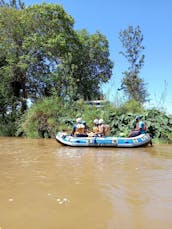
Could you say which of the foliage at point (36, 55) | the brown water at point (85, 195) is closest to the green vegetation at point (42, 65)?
the foliage at point (36, 55)

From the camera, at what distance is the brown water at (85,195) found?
487 centimetres

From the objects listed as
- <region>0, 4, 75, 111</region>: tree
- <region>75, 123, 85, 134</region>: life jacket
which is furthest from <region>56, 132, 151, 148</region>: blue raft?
<region>0, 4, 75, 111</region>: tree

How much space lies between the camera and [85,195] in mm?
6324

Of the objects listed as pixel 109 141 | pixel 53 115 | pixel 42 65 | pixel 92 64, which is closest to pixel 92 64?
pixel 92 64

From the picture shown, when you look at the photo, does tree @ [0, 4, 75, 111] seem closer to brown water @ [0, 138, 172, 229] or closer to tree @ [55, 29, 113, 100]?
tree @ [55, 29, 113, 100]

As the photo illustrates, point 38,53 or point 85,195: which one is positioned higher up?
point 38,53

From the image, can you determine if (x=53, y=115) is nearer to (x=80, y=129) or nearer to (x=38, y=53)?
(x=80, y=129)

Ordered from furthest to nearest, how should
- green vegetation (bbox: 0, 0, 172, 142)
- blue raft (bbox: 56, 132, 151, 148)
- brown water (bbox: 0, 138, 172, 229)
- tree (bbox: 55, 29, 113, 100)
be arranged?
1. tree (bbox: 55, 29, 113, 100)
2. green vegetation (bbox: 0, 0, 172, 142)
3. blue raft (bbox: 56, 132, 151, 148)
4. brown water (bbox: 0, 138, 172, 229)

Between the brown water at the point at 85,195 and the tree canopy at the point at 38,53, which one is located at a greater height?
the tree canopy at the point at 38,53

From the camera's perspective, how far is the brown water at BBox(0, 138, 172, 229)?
487 cm

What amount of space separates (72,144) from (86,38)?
1717 cm

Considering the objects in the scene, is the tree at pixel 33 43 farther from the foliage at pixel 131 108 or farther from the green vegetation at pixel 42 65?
the foliage at pixel 131 108

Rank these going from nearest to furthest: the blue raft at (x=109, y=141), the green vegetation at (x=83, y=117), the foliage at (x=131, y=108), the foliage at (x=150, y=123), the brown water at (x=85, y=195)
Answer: the brown water at (x=85, y=195) < the blue raft at (x=109, y=141) < the foliage at (x=150, y=123) < the green vegetation at (x=83, y=117) < the foliage at (x=131, y=108)

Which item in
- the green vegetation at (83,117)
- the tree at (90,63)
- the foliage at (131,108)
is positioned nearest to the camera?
the green vegetation at (83,117)
